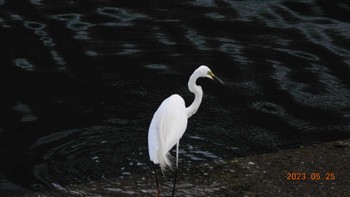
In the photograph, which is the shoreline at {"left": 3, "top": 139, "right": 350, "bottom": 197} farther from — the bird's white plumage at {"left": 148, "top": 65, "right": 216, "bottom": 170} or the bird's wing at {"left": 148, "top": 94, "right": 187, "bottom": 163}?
the bird's wing at {"left": 148, "top": 94, "right": 187, "bottom": 163}

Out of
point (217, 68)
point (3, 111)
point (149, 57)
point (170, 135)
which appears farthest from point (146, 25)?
point (170, 135)

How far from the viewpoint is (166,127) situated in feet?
21.7

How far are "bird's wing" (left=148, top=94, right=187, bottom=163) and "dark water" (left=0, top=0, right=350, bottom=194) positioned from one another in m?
0.75

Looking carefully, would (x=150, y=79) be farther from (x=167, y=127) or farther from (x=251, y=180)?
(x=251, y=180)

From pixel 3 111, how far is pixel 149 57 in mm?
2839

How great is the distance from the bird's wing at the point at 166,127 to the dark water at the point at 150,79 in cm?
75

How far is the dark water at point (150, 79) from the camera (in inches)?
303

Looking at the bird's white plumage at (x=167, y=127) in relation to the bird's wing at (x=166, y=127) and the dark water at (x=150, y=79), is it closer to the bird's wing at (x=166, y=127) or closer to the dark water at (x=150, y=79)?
the bird's wing at (x=166, y=127)

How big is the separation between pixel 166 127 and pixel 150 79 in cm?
326

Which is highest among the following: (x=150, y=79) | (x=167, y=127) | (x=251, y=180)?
(x=167, y=127)

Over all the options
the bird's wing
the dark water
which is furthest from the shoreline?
the bird's wing

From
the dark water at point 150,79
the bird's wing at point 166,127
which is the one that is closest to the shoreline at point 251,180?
the dark water at point 150,79

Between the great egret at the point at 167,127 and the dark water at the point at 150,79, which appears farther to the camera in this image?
the dark water at the point at 150,79

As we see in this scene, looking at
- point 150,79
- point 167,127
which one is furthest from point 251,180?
point 150,79
